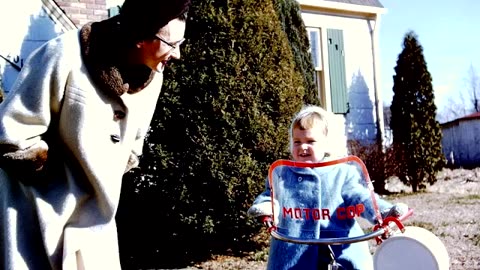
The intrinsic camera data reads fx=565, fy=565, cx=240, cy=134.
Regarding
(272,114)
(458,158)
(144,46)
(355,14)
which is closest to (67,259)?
(144,46)

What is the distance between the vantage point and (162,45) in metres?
1.94

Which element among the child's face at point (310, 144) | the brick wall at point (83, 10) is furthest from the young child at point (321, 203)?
the brick wall at point (83, 10)

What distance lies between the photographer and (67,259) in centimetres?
180

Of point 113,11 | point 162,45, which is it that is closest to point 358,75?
point 113,11

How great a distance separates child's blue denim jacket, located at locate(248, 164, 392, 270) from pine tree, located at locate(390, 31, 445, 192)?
10.1 metres

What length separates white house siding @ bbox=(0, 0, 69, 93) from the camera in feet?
20.6

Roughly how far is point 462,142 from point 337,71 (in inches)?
490

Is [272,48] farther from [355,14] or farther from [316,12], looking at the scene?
[355,14]

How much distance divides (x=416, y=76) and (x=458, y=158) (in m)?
11.0

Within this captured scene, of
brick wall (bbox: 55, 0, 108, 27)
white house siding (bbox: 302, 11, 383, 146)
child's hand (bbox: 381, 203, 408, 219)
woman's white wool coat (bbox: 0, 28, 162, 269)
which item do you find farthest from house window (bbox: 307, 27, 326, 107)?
woman's white wool coat (bbox: 0, 28, 162, 269)

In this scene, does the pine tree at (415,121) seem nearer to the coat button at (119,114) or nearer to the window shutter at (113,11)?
the window shutter at (113,11)

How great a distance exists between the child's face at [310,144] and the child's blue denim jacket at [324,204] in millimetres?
202

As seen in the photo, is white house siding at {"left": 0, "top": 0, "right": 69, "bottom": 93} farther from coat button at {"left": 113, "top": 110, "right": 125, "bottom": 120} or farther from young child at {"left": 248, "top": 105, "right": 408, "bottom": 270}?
coat button at {"left": 113, "top": 110, "right": 125, "bottom": 120}

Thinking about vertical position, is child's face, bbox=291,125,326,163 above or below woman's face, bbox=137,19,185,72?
below
